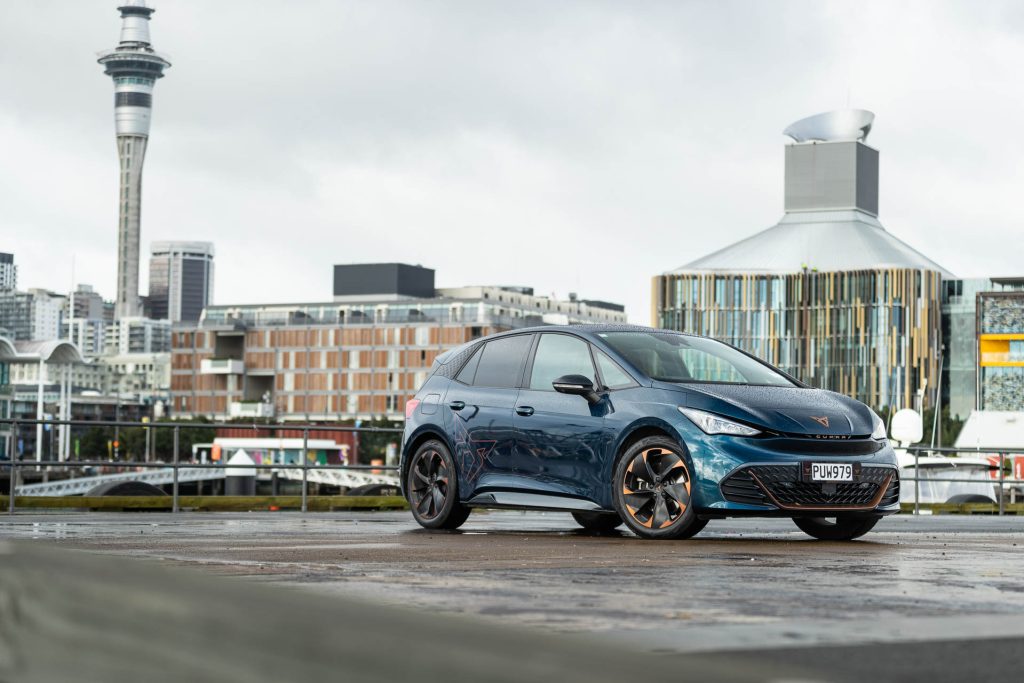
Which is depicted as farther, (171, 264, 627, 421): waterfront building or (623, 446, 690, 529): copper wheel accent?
(171, 264, 627, 421): waterfront building

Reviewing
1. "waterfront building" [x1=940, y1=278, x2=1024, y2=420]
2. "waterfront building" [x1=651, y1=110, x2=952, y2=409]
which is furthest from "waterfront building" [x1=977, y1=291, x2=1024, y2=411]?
"waterfront building" [x1=940, y1=278, x2=1024, y2=420]

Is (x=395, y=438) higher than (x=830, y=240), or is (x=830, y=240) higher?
(x=830, y=240)

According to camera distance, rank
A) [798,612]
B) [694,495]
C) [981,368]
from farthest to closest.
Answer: [981,368] < [694,495] < [798,612]

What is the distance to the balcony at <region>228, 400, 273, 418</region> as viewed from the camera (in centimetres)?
15700

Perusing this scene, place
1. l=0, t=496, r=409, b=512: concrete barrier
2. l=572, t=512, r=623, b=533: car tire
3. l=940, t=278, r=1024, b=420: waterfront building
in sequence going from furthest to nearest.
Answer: l=940, t=278, r=1024, b=420: waterfront building, l=0, t=496, r=409, b=512: concrete barrier, l=572, t=512, r=623, b=533: car tire

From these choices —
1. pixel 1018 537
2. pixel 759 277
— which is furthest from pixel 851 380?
pixel 1018 537

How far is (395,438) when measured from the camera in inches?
5743

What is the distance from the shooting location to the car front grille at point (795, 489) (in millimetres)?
10812

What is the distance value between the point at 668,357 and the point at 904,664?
26.5 feet

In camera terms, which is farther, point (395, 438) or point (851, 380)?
point (395, 438)

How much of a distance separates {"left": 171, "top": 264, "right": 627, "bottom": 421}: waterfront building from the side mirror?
140 m

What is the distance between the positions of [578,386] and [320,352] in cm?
14862

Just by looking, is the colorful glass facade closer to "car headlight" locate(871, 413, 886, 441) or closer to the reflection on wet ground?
"car headlight" locate(871, 413, 886, 441)

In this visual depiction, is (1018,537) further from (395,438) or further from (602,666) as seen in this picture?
(395,438)
